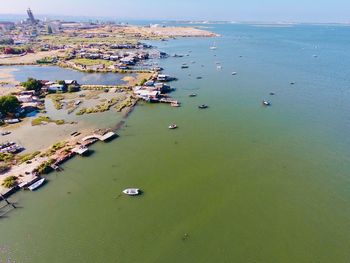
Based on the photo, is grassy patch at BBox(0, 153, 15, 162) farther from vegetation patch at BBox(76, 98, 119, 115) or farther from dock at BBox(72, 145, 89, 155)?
vegetation patch at BBox(76, 98, 119, 115)

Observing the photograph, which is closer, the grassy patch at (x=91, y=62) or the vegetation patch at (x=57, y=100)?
the vegetation patch at (x=57, y=100)

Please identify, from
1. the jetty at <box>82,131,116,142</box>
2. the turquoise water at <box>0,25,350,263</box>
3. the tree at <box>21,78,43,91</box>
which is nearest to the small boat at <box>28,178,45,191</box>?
the turquoise water at <box>0,25,350,263</box>

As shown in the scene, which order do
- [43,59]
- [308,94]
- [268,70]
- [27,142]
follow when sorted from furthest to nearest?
1. [43,59]
2. [268,70]
3. [308,94]
4. [27,142]

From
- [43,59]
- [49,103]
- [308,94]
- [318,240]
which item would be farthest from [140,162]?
[43,59]

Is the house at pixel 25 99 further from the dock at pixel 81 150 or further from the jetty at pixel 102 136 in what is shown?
the dock at pixel 81 150

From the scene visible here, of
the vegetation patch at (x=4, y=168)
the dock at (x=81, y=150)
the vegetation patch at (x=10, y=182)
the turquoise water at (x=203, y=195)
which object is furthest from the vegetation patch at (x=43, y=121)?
the vegetation patch at (x=10, y=182)

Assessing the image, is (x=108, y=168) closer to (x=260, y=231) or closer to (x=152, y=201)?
(x=152, y=201)

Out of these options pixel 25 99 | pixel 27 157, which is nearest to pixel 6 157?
pixel 27 157

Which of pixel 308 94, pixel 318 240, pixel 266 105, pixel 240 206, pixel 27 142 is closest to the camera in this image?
pixel 318 240
